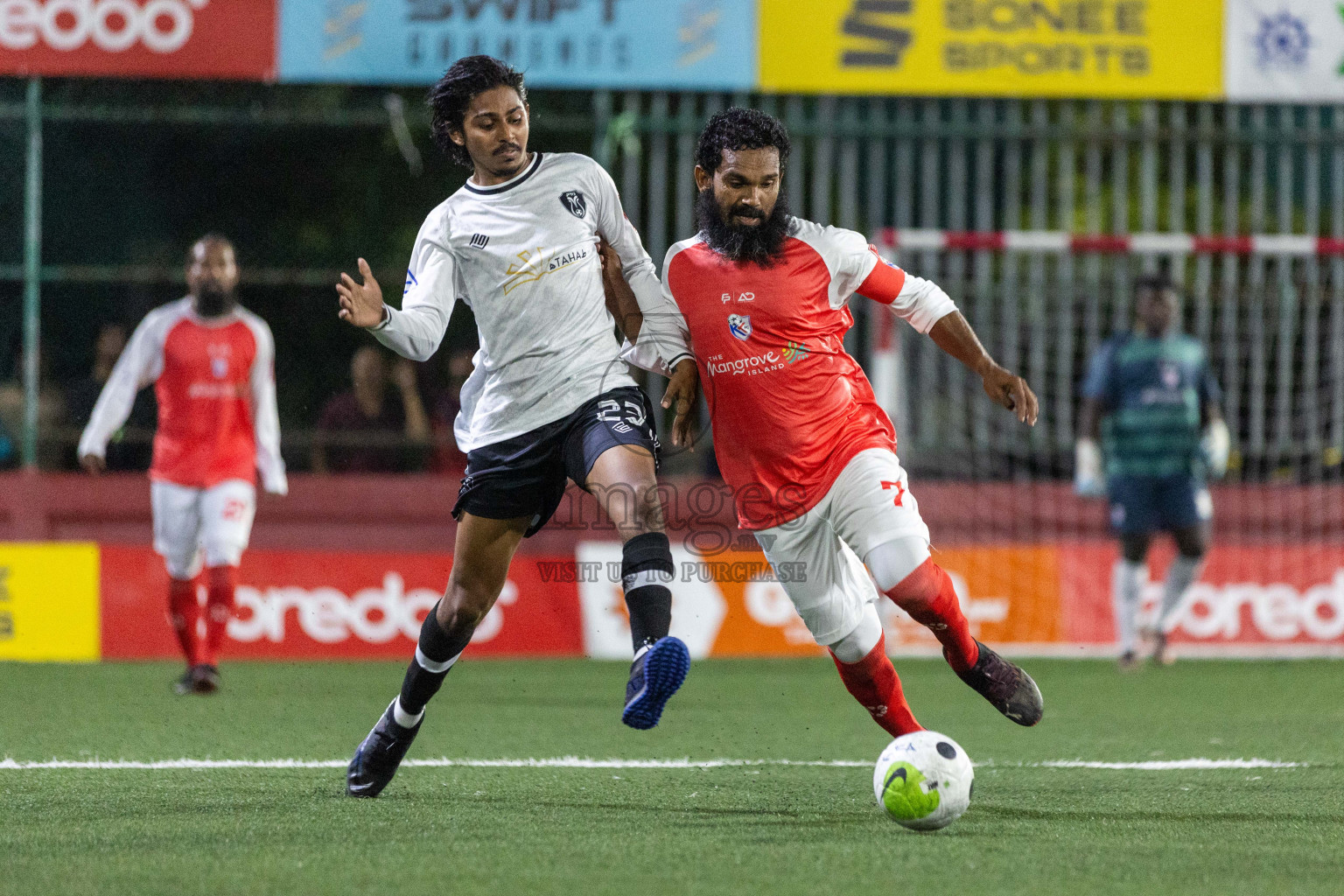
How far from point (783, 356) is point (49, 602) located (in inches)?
275

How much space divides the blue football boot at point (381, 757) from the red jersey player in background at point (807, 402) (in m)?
1.23

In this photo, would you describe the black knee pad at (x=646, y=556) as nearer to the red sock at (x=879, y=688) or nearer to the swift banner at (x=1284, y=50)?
the red sock at (x=879, y=688)

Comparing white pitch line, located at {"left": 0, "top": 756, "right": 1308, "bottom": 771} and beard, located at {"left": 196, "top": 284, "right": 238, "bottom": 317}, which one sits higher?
beard, located at {"left": 196, "top": 284, "right": 238, "bottom": 317}

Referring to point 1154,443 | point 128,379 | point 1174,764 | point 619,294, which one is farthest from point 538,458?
point 1154,443

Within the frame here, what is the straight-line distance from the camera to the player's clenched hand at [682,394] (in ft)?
16.8

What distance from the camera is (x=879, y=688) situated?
526 centimetres

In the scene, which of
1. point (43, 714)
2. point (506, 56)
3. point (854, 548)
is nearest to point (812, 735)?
point (854, 548)

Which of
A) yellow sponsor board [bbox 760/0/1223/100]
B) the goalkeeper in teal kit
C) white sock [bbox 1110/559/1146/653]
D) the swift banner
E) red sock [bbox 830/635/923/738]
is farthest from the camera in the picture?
the swift banner

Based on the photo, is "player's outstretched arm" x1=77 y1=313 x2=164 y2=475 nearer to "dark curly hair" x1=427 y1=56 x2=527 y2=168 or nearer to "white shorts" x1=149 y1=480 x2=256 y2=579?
"white shorts" x1=149 y1=480 x2=256 y2=579

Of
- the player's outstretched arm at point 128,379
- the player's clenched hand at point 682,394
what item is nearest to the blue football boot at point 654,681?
the player's clenched hand at point 682,394

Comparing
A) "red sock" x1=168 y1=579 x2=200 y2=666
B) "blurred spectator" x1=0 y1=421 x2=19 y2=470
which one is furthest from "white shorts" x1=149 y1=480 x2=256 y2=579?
"blurred spectator" x1=0 y1=421 x2=19 y2=470

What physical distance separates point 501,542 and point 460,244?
895 millimetres

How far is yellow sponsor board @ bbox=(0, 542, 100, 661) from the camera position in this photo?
1059 centimetres

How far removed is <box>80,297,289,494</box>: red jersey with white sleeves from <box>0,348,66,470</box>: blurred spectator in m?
2.85
